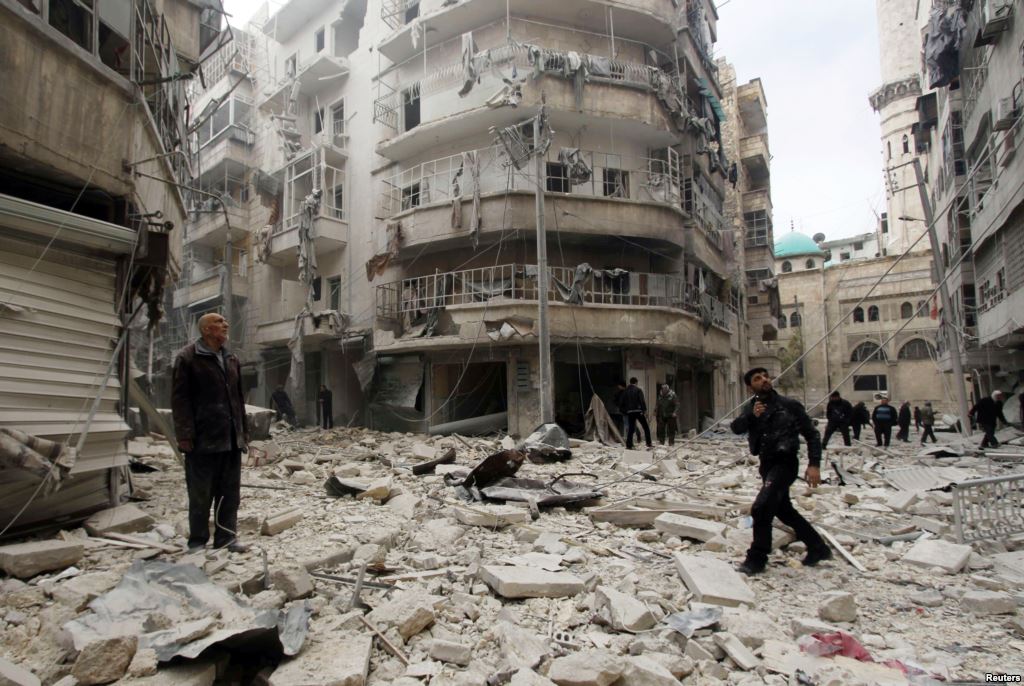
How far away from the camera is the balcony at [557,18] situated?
1745 centimetres

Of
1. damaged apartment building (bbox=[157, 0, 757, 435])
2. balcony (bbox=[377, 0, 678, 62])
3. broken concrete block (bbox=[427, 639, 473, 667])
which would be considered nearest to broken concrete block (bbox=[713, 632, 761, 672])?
broken concrete block (bbox=[427, 639, 473, 667])

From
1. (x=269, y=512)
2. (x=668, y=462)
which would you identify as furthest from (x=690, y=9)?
(x=269, y=512)

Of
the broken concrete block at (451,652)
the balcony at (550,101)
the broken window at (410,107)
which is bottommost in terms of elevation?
the broken concrete block at (451,652)

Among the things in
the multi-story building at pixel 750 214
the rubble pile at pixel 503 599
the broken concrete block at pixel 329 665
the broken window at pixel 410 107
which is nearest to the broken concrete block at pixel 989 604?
the rubble pile at pixel 503 599

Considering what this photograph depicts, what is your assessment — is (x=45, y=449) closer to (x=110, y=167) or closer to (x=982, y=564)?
(x=110, y=167)

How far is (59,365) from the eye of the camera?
4.76m

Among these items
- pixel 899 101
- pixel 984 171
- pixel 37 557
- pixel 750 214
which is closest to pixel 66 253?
pixel 37 557

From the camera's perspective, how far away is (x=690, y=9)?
20.7m

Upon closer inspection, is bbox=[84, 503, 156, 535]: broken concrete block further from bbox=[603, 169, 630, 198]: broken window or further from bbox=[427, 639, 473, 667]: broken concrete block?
bbox=[603, 169, 630, 198]: broken window

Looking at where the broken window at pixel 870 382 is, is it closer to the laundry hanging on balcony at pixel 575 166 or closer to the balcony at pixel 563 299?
the balcony at pixel 563 299

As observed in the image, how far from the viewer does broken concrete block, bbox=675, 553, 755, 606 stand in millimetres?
3670

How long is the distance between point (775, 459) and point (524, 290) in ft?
39.1

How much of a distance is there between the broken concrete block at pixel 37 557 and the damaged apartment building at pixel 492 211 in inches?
469

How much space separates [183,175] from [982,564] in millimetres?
12522
